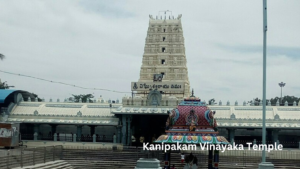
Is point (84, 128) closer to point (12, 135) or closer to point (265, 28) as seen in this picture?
point (12, 135)

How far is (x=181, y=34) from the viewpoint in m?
61.0

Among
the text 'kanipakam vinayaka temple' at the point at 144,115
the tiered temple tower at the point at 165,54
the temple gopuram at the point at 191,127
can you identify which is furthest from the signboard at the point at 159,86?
the temple gopuram at the point at 191,127

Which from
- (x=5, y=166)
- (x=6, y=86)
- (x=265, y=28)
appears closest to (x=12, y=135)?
(x=5, y=166)

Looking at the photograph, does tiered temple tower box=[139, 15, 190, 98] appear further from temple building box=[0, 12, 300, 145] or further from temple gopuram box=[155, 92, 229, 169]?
temple gopuram box=[155, 92, 229, 169]

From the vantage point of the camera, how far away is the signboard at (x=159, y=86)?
50.4 meters

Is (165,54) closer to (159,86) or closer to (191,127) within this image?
(159,86)

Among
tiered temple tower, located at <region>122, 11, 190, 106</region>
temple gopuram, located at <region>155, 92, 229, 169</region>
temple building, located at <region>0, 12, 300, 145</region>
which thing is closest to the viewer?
temple gopuram, located at <region>155, 92, 229, 169</region>

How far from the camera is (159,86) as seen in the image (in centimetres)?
5056

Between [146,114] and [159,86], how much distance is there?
14.0 ft

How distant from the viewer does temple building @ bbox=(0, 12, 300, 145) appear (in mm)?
48469

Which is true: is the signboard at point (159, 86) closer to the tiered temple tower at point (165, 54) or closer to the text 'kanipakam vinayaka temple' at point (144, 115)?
the text 'kanipakam vinayaka temple' at point (144, 115)

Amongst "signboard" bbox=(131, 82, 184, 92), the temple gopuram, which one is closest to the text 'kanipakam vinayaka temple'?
"signboard" bbox=(131, 82, 184, 92)

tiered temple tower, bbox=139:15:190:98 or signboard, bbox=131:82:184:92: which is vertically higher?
tiered temple tower, bbox=139:15:190:98

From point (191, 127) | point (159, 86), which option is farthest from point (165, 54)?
point (191, 127)
